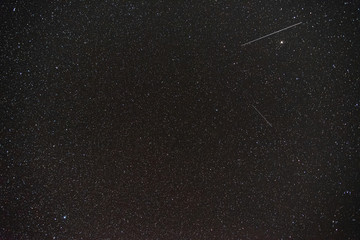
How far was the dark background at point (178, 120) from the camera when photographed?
47 centimetres

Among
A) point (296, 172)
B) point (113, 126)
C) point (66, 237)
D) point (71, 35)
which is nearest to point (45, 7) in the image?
point (71, 35)

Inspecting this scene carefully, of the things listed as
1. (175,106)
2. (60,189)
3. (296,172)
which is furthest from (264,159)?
(60,189)

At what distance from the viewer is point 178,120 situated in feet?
1.58

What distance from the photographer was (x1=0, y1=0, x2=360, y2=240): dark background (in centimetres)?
47

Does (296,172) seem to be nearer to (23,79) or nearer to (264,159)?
(264,159)

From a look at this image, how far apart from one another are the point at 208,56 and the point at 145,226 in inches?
11.4

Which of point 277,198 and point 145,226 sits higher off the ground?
point 145,226

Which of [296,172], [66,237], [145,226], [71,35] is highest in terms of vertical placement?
[71,35]

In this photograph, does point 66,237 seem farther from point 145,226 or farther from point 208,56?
point 208,56

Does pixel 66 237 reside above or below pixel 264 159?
above

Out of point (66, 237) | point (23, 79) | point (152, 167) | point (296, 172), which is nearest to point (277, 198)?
point (296, 172)

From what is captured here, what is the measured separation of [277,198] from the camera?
49cm

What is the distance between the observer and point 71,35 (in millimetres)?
471

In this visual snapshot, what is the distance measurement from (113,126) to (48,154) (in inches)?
4.4
